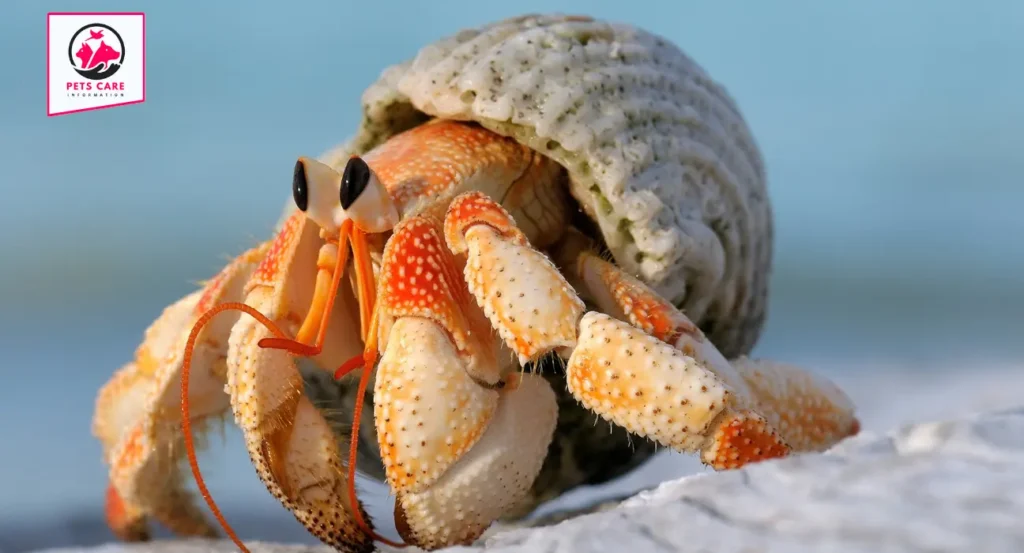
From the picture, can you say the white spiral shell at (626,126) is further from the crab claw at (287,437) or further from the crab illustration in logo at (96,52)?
the crab illustration in logo at (96,52)

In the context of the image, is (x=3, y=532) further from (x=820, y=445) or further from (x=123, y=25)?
(x=820, y=445)

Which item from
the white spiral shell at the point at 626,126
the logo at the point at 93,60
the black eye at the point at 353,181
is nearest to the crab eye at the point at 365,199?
the black eye at the point at 353,181

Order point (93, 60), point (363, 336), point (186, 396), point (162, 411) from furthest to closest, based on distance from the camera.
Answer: point (93, 60) → point (162, 411) → point (363, 336) → point (186, 396)

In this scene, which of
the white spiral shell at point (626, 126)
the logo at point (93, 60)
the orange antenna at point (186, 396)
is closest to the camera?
the orange antenna at point (186, 396)

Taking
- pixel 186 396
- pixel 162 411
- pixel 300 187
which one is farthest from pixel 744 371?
pixel 162 411

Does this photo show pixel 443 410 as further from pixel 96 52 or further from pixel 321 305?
pixel 96 52

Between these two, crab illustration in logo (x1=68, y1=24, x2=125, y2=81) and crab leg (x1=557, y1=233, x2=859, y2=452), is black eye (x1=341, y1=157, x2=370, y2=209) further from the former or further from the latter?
crab illustration in logo (x1=68, y1=24, x2=125, y2=81)

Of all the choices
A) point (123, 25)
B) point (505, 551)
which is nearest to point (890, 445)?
point (505, 551)
